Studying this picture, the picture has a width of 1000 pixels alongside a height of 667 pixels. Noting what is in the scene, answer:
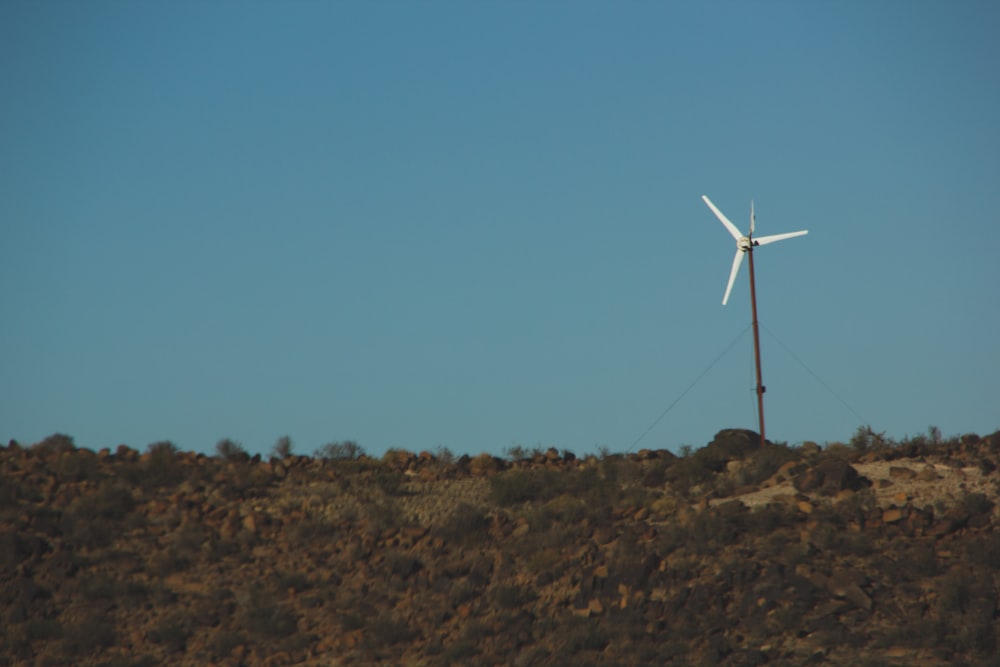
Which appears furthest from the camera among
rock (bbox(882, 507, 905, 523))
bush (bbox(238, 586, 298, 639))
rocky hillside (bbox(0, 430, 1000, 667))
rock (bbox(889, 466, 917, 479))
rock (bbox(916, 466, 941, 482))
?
rock (bbox(889, 466, 917, 479))

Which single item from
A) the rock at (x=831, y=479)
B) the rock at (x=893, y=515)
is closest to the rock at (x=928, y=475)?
the rock at (x=831, y=479)

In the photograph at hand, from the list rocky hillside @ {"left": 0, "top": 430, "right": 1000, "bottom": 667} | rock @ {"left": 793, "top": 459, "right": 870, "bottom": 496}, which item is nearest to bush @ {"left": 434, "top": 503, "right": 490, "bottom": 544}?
rocky hillside @ {"left": 0, "top": 430, "right": 1000, "bottom": 667}

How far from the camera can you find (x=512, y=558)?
3133 cm

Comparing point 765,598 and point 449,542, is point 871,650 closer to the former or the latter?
point 765,598

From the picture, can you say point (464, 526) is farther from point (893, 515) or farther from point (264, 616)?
point (893, 515)

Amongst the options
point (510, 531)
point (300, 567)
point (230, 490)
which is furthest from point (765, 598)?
point (230, 490)

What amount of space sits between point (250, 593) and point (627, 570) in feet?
33.2

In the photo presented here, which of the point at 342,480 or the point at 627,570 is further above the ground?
the point at 342,480

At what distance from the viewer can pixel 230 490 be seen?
35781 mm

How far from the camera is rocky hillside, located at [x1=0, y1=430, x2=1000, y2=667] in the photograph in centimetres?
2731

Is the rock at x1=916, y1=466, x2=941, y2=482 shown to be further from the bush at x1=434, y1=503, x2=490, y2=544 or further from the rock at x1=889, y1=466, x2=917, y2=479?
the bush at x1=434, y1=503, x2=490, y2=544

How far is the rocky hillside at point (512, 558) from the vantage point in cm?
2731

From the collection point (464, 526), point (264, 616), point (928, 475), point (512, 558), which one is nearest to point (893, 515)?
point (928, 475)

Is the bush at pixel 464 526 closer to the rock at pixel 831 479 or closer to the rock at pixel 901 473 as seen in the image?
the rock at pixel 831 479
